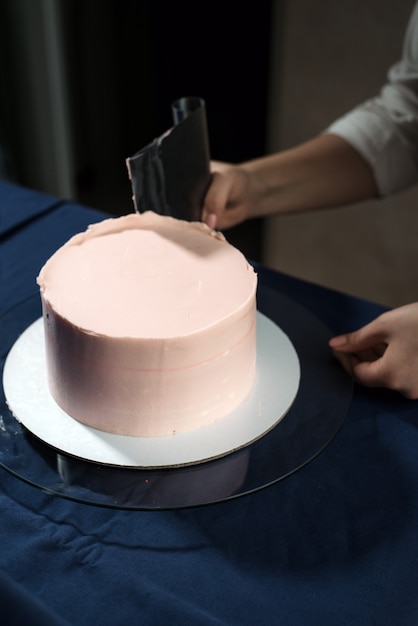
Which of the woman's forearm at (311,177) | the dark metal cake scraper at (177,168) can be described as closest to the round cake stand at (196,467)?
the dark metal cake scraper at (177,168)

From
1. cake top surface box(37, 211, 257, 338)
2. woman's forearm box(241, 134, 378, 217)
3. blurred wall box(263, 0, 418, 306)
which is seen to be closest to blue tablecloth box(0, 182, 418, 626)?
cake top surface box(37, 211, 257, 338)

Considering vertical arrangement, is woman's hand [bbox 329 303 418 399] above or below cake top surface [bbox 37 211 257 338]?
below

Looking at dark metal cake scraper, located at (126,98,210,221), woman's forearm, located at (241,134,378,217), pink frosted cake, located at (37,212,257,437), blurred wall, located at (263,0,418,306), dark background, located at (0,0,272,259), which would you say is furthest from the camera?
dark background, located at (0,0,272,259)

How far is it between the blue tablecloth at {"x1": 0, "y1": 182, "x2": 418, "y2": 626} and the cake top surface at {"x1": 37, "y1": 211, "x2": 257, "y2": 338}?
18cm

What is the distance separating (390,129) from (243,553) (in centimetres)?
84

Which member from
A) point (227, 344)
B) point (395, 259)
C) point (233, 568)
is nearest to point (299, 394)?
point (227, 344)

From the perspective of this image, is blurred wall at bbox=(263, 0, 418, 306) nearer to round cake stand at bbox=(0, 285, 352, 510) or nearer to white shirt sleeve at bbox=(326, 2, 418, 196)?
white shirt sleeve at bbox=(326, 2, 418, 196)

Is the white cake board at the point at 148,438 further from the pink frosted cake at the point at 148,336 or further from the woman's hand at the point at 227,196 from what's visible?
the woman's hand at the point at 227,196

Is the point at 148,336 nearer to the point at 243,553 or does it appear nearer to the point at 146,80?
the point at 243,553

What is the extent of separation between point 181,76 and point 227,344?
166cm

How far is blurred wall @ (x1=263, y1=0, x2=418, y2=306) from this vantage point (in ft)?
6.05

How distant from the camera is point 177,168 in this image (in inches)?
35.3

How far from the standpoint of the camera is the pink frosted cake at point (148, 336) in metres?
0.70

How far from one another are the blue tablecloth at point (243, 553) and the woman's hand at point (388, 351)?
0.06 metres
